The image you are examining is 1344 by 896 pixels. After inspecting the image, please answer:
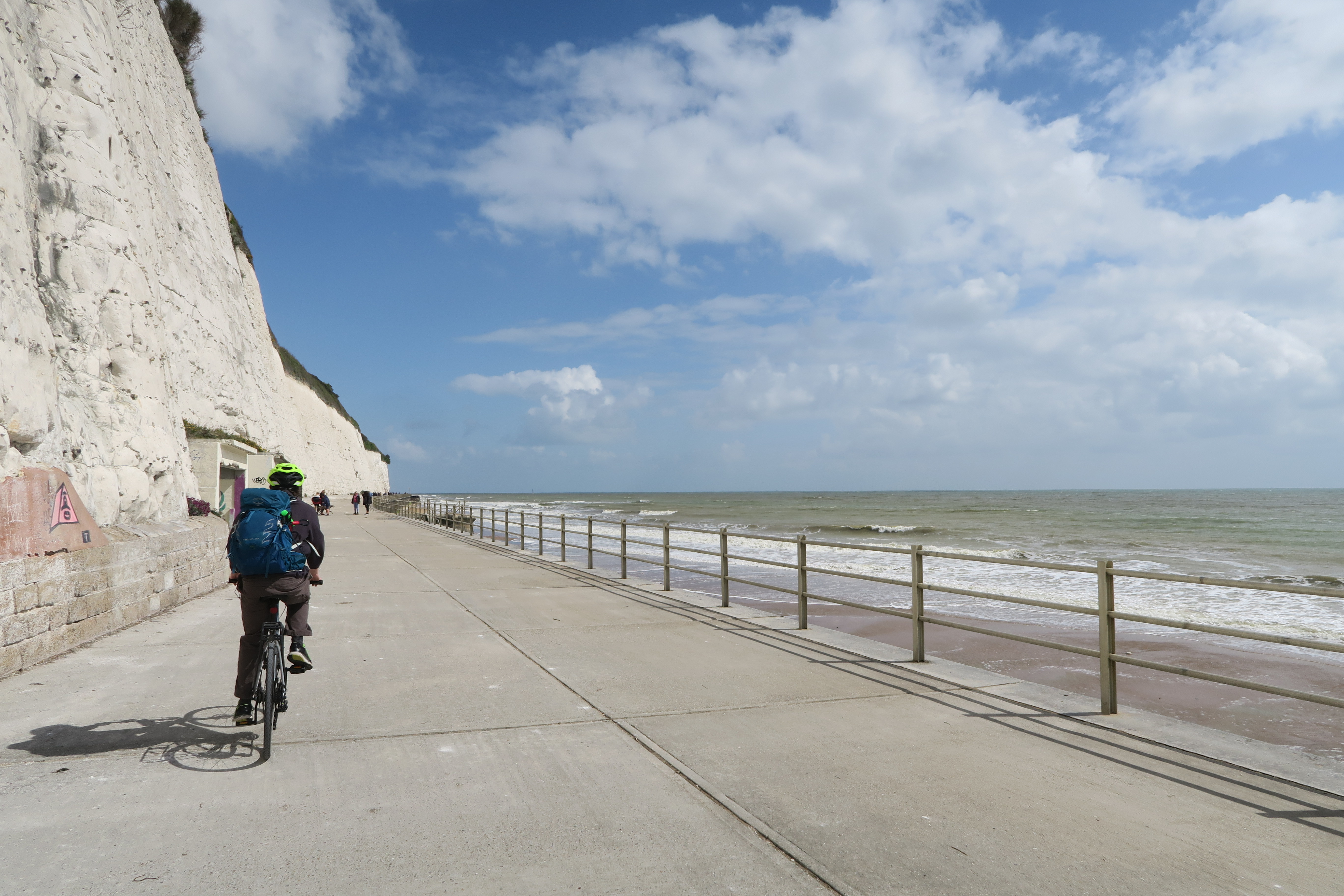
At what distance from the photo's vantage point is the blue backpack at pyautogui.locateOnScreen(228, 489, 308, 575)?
4840mm

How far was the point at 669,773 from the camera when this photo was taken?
4.23 m

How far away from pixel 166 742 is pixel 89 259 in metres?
10.8

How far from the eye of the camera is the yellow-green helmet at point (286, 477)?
5.31 metres

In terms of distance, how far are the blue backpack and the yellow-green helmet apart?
1.15 feet

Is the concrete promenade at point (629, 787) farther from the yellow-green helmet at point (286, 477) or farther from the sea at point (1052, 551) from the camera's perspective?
the sea at point (1052, 551)

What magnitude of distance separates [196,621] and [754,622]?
6551mm

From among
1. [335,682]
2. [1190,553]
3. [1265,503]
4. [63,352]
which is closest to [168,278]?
[63,352]

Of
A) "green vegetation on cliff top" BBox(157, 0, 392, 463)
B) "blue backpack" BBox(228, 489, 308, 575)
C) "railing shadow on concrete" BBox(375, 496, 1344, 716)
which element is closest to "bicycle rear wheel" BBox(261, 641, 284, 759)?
"blue backpack" BBox(228, 489, 308, 575)

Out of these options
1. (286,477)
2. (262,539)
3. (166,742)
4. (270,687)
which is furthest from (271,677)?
(286,477)

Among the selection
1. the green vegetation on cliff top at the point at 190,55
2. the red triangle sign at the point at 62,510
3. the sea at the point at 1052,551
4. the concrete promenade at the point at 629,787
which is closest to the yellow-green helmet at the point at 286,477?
the concrete promenade at the point at 629,787

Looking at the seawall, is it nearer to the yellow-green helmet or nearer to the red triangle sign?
the red triangle sign

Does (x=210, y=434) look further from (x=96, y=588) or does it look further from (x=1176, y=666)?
(x=1176, y=666)

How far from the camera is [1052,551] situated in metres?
29.8

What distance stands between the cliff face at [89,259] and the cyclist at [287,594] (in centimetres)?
376
